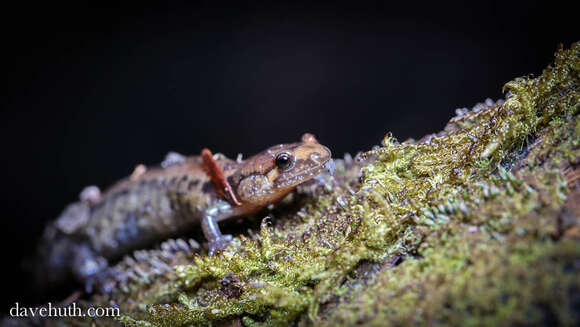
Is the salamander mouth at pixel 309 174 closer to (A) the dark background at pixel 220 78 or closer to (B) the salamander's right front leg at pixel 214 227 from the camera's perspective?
(B) the salamander's right front leg at pixel 214 227

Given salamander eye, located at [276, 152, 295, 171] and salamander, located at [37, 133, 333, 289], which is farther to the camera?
salamander, located at [37, 133, 333, 289]

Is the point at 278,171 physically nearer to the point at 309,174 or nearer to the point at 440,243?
the point at 309,174

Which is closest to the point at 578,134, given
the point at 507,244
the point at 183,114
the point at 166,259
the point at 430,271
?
the point at 507,244

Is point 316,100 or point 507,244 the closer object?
point 507,244

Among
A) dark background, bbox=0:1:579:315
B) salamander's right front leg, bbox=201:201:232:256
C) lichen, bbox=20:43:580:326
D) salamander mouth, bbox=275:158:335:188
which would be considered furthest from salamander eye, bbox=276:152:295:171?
dark background, bbox=0:1:579:315

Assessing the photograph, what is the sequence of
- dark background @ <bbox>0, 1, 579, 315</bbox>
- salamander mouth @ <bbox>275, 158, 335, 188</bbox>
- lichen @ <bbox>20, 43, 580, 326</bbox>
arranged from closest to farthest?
1. lichen @ <bbox>20, 43, 580, 326</bbox>
2. salamander mouth @ <bbox>275, 158, 335, 188</bbox>
3. dark background @ <bbox>0, 1, 579, 315</bbox>

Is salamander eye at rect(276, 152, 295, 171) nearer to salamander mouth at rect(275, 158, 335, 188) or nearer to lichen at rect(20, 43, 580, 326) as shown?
salamander mouth at rect(275, 158, 335, 188)

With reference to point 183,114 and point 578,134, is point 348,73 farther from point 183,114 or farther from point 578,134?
point 578,134

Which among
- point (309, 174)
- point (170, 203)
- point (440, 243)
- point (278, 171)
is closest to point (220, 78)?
point (170, 203)

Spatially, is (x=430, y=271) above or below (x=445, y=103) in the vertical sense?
below

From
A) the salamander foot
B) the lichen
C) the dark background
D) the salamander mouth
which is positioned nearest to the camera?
the lichen
